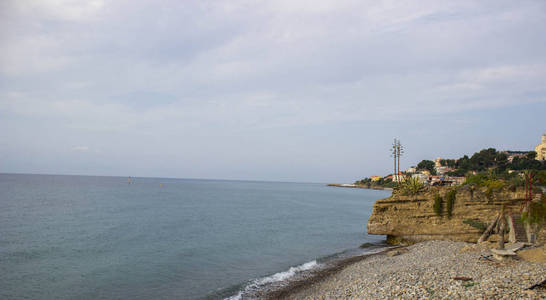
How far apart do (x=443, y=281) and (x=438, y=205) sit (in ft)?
49.5

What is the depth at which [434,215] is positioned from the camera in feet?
88.9

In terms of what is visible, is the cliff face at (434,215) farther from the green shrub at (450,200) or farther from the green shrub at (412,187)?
the green shrub at (412,187)

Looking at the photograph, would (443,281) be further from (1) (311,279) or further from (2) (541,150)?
(2) (541,150)

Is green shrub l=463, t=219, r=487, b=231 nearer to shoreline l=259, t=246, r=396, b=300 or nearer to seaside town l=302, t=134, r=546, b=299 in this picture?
seaside town l=302, t=134, r=546, b=299

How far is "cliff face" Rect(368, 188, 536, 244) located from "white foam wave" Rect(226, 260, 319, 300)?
836 cm

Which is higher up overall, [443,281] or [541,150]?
[541,150]

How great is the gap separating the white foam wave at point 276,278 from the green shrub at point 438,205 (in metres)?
11.4

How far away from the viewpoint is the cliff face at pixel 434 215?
2445cm

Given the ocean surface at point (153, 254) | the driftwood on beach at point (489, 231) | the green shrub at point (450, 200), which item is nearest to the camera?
the ocean surface at point (153, 254)

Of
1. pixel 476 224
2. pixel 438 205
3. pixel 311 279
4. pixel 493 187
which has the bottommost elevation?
pixel 311 279

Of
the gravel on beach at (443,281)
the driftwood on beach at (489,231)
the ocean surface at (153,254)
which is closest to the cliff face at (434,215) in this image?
the driftwood on beach at (489,231)

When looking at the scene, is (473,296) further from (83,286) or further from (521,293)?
(83,286)

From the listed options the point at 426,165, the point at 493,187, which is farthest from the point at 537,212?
the point at 426,165

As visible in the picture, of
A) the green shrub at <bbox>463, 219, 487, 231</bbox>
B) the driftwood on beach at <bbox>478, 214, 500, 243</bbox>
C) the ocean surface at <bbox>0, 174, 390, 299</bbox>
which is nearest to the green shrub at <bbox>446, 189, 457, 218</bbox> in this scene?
the green shrub at <bbox>463, 219, 487, 231</bbox>
